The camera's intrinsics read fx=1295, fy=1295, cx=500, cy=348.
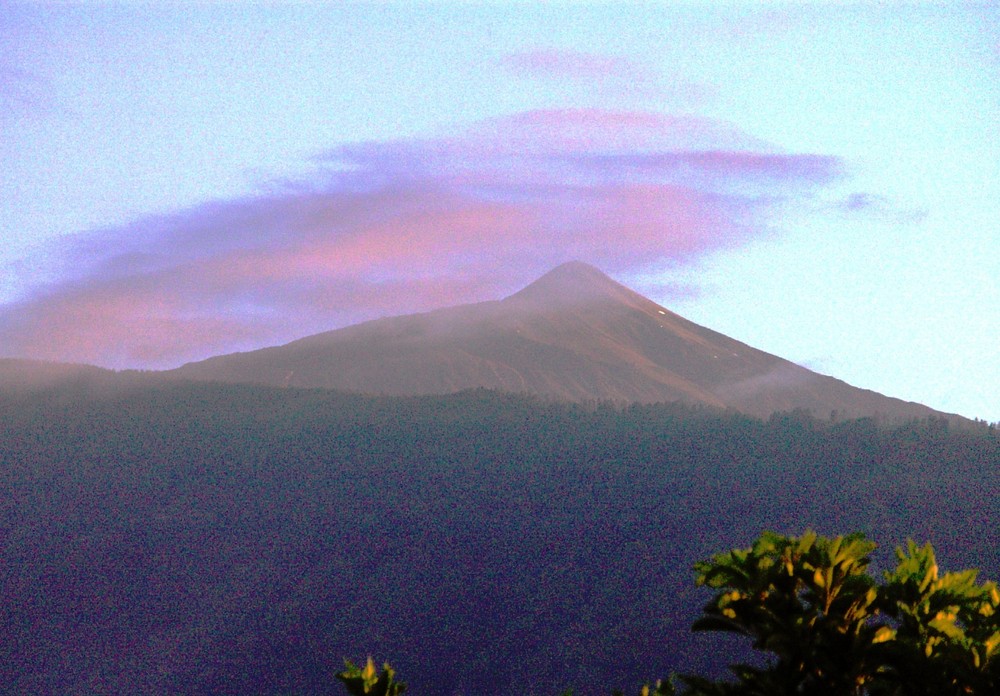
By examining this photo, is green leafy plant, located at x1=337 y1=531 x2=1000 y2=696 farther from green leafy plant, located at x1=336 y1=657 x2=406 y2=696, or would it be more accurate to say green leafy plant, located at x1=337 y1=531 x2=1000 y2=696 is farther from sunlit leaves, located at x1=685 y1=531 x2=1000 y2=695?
green leafy plant, located at x1=336 y1=657 x2=406 y2=696

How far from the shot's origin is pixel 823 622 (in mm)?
20016

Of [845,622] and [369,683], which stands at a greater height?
[845,622]

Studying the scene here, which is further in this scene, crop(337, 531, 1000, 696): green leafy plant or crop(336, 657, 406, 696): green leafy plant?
crop(336, 657, 406, 696): green leafy plant

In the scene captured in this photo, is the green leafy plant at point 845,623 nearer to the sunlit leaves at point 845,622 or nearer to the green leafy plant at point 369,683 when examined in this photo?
the sunlit leaves at point 845,622

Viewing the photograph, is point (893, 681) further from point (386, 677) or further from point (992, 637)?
point (386, 677)

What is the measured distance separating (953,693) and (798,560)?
2.96 metres

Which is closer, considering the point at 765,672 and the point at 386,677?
the point at 765,672

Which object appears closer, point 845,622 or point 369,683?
point 845,622

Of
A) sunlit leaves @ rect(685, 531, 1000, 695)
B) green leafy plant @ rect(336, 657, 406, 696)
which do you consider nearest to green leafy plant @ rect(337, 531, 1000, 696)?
sunlit leaves @ rect(685, 531, 1000, 695)

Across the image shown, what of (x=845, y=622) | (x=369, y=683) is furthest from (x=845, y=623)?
(x=369, y=683)

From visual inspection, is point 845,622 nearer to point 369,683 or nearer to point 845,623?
point 845,623

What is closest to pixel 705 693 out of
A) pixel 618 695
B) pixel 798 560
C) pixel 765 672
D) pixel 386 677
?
pixel 765 672

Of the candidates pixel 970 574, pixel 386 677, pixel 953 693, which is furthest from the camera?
pixel 386 677

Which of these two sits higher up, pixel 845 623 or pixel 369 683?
pixel 845 623
